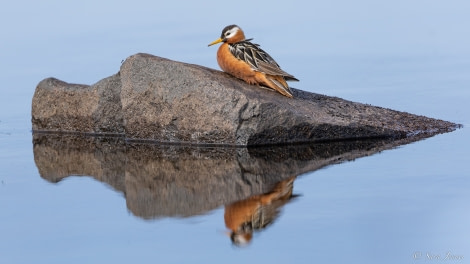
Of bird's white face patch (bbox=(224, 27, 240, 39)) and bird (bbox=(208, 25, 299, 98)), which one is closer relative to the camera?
bird (bbox=(208, 25, 299, 98))

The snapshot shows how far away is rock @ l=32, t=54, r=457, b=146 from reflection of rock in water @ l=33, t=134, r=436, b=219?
0.19m

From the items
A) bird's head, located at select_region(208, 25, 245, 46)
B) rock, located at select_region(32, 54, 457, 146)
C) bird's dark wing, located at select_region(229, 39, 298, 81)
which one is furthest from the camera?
bird's head, located at select_region(208, 25, 245, 46)

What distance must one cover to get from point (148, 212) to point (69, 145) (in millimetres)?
3479

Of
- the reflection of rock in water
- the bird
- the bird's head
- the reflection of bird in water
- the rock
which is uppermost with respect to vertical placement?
the bird's head

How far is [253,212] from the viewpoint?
322 inches

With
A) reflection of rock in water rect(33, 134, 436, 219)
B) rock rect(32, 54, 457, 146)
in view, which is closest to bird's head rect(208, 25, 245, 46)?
rock rect(32, 54, 457, 146)

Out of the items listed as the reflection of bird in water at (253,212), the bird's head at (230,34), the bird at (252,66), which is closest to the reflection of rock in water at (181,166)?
the reflection of bird in water at (253,212)

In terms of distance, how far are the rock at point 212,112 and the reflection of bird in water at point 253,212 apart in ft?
6.31

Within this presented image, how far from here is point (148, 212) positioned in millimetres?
8320

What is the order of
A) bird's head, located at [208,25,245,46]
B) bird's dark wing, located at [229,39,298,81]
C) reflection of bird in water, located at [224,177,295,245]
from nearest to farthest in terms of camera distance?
reflection of bird in water, located at [224,177,295,245] → bird's dark wing, located at [229,39,298,81] → bird's head, located at [208,25,245,46]

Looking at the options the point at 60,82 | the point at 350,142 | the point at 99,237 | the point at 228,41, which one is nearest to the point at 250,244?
the point at 99,237

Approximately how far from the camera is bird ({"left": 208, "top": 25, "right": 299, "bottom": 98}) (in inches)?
452

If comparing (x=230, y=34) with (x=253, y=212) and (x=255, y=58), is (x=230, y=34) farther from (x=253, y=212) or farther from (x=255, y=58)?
(x=253, y=212)

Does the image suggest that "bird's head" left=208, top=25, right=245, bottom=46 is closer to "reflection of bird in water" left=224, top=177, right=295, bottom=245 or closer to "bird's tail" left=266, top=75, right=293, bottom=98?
"bird's tail" left=266, top=75, right=293, bottom=98
